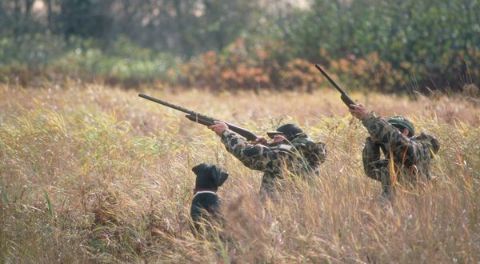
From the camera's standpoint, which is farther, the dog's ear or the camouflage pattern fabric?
the dog's ear

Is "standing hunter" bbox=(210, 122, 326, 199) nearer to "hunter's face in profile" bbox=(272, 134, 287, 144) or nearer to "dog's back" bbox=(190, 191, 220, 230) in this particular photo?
"hunter's face in profile" bbox=(272, 134, 287, 144)

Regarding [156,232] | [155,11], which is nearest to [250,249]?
[156,232]

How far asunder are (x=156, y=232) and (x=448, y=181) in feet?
7.87

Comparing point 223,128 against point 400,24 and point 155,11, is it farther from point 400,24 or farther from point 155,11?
point 155,11

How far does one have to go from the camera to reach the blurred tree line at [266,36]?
1633 cm

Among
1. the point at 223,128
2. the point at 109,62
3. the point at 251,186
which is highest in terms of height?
the point at 223,128

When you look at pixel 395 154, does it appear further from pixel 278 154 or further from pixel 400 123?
pixel 278 154

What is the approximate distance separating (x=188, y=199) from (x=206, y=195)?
0.96m

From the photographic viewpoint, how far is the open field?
5.34 m

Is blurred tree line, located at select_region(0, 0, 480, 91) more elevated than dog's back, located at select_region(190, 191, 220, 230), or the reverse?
dog's back, located at select_region(190, 191, 220, 230)

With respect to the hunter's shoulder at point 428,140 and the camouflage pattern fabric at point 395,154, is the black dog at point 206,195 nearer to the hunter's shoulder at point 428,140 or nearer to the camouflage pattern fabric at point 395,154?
the camouflage pattern fabric at point 395,154

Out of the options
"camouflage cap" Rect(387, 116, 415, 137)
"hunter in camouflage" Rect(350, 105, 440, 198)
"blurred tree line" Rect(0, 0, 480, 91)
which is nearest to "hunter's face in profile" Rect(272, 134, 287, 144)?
"hunter in camouflage" Rect(350, 105, 440, 198)

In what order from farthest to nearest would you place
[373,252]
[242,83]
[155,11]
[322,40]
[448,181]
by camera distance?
[155,11] → [322,40] → [242,83] → [448,181] → [373,252]

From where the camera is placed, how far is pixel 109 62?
21.4 metres
